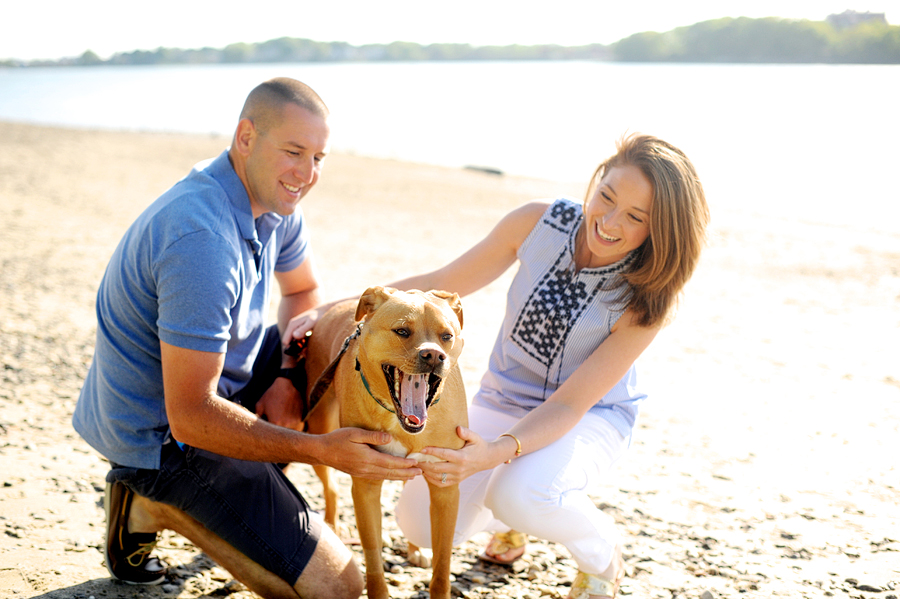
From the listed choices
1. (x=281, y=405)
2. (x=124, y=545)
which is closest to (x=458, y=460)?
(x=281, y=405)

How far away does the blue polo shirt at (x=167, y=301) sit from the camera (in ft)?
9.45

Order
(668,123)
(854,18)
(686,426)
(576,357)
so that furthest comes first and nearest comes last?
(668,123) < (854,18) < (686,426) < (576,357)

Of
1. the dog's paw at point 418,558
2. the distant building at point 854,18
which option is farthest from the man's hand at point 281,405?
the distant building at point 854,18

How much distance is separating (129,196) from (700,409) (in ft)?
41.1

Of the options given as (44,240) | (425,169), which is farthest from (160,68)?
(44,240)

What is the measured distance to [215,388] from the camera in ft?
9.72

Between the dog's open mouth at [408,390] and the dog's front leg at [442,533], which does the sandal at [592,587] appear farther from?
the dog's open mouth at [408,390]

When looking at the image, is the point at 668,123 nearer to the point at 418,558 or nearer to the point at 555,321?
the point at 555,321

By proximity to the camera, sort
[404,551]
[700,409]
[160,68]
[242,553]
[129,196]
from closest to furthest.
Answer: [242,553] < [404,551] < [700,409] < [129,196] < [160,68]

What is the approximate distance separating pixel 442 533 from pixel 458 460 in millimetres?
438

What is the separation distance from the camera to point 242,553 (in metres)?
3.17

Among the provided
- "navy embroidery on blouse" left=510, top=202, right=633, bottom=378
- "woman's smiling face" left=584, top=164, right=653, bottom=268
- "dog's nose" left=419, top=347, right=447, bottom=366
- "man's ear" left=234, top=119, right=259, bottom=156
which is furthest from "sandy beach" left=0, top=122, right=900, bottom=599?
"man's ear" left=234, top=119, right=259, bottom=156

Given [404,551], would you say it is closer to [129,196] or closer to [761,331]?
[761,331]

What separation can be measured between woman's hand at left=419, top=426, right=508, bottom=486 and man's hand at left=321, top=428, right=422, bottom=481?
8 centimetres
